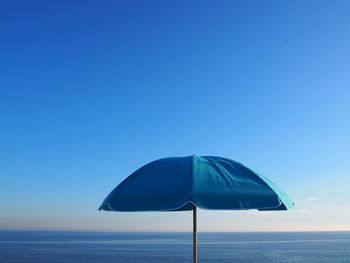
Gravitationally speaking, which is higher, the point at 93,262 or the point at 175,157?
the point at 175,157

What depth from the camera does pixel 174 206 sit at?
14.1ft

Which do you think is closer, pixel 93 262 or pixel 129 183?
pixel 129 183

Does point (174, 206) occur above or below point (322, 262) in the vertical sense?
above

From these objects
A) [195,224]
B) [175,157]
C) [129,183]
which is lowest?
[195,224]

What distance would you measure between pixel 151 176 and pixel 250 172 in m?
1.13

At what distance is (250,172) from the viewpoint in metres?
4.89

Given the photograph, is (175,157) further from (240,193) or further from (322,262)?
(322,262)

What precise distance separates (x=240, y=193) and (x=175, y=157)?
109cm

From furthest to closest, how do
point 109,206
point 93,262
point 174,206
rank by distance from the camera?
point 93,262
point 109,206
point 174,206

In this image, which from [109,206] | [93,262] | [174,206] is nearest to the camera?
[174,206]

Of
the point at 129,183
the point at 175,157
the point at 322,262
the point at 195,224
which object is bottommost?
the point at 322,262

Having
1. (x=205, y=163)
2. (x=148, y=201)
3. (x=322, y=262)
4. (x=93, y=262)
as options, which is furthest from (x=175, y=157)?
(x=322, y=262)

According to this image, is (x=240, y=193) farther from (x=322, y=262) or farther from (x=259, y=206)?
(x=322, y=262)

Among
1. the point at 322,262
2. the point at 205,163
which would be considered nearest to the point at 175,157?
the point at 205,163
